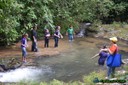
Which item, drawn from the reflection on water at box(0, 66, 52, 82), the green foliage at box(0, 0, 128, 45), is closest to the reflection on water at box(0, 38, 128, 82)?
the reflection on water at box(0, 66, 52, 82)

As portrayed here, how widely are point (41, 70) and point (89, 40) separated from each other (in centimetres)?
1139

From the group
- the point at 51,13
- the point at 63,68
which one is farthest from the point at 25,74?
the point at 51,13

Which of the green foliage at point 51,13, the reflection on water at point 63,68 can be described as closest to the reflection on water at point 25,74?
the reflection on water at point 63,68

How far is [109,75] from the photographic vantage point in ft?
44.0

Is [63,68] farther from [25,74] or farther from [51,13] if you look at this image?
[51,13]

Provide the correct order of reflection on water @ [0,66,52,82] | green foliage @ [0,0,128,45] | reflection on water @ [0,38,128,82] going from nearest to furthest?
1. reflection on water @ [0,66,52,82]
2. reflection on water @ [0,38,128,82]
3. green foliage @ [0,0,128,45]

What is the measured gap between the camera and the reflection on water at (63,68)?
15.8m

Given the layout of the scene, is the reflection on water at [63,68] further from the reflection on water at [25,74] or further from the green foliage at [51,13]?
the green foliage at [51,13]

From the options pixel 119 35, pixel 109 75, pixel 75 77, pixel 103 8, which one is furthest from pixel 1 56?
pixel 103 8

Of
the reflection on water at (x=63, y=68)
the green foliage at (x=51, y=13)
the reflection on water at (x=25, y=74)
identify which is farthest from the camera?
the green foliage at (x=51, y=13)

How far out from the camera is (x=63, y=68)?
17656 mm

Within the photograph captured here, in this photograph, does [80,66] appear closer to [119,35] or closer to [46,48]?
[46,48]

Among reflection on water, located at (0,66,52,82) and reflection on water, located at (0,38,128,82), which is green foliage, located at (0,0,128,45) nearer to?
reflection on water, located at (0,38,128,82)

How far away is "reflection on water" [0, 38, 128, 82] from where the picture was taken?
15755 mm
